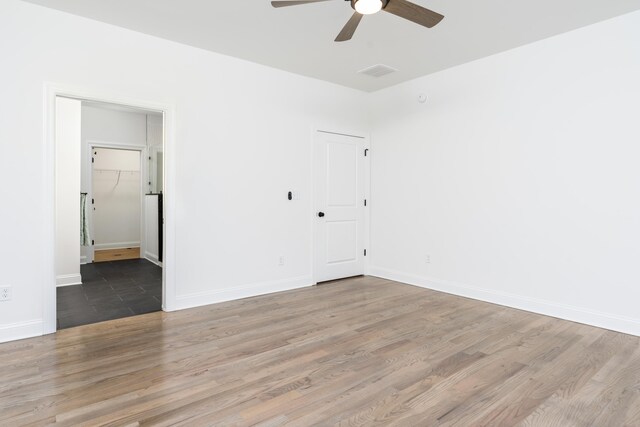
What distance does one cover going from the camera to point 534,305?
12.5 ft

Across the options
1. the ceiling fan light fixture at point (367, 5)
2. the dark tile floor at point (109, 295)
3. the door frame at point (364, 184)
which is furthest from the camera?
the door frame at point (364, 184)

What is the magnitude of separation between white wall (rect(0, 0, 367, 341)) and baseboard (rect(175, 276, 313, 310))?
1 centimetres

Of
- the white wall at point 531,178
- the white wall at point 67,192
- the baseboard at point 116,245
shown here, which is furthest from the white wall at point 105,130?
the white wall at point 531,178

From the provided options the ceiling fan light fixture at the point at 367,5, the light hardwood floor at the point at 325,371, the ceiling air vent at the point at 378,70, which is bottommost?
the light hardwood floor at the point at 325,371

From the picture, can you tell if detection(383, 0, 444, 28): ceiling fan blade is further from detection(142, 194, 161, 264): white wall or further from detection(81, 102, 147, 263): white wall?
detection(81, 102, 147, 263): white wall

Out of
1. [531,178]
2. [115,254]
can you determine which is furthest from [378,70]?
[115,254]

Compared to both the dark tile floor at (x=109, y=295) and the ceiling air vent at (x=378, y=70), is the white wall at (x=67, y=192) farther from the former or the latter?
the ceiling air vent at (x=378, y=70)

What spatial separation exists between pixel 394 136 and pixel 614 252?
291cm

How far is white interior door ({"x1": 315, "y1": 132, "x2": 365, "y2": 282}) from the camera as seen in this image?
16.6 feet

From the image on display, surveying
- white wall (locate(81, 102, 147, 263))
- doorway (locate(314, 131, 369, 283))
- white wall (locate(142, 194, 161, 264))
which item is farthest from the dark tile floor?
doorway (locate(314, 131, 369, 283))

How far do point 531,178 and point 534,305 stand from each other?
1.33 m

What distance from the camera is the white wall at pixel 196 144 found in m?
3.03

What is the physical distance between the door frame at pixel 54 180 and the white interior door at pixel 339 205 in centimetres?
192

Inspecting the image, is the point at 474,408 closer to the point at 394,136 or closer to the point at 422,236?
the point at 422,236
